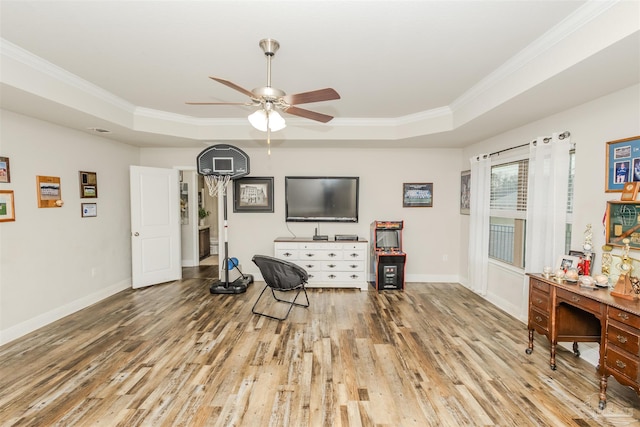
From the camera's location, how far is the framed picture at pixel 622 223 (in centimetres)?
222

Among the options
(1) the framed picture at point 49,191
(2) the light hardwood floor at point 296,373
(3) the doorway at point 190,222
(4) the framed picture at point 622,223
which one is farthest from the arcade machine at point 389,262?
(1) the framed picture at point 49,191

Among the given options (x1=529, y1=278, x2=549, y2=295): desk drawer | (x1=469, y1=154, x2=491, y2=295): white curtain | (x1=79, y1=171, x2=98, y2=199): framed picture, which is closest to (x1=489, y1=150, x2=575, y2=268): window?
(x1=469, y1=154, x2=491, y2=295): white curtain

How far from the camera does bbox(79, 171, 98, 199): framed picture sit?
391 cm

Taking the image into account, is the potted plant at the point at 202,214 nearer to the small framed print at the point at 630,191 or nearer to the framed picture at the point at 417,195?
the framed picture at the point at 417,195

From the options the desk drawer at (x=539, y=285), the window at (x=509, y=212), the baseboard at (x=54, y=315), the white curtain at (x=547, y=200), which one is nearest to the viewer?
the desk drawer at (x=539, y=285)

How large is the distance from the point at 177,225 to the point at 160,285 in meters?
1.06

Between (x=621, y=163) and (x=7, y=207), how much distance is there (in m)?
5.85

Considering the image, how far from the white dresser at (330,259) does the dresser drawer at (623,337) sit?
301cm

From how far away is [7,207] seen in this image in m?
2.99

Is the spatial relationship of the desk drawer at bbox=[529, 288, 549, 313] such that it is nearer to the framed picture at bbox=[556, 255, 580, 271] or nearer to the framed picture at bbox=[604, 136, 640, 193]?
the framed picture at bbox=[556, 255, 580, 271]

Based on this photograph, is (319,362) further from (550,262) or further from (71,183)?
(71,183)

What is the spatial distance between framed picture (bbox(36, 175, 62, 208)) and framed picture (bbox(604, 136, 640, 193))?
5.86 metres

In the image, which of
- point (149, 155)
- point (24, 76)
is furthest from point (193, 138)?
point (24, 76)

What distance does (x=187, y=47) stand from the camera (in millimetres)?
2338
